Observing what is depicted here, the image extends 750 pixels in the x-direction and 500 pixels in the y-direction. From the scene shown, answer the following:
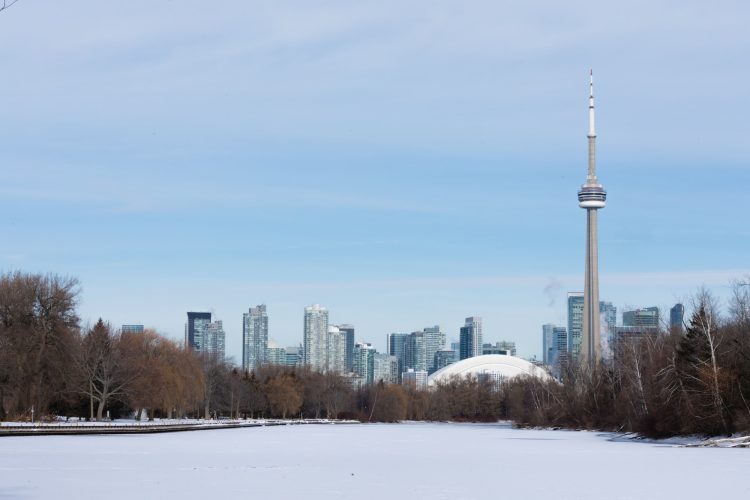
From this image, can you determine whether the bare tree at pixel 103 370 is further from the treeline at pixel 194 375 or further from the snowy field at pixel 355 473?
the snowy field at pixel 355 473

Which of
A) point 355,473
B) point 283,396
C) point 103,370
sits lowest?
point 355,473

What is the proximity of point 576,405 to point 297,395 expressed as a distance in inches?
2276

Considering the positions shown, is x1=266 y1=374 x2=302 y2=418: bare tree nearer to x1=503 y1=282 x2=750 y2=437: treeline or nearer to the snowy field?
x1=503 y1=282 x2=750 y2=437: treeline

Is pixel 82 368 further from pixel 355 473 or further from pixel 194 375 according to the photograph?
pixel 355 473

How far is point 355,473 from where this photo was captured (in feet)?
117

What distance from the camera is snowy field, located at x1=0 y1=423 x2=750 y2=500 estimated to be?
92.6 feet

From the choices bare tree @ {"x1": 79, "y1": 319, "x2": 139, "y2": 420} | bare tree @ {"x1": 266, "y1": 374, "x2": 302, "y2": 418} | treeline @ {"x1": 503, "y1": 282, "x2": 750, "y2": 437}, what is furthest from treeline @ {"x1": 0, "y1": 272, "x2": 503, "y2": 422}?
treeline @ {"x1": 503, "y1": 282, "x2": 750, "y2": 437}

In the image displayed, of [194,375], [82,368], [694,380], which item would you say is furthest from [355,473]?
[194,375]

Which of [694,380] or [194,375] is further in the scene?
[194,375]

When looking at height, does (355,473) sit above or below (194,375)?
below

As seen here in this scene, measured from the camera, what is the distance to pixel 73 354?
8956 cm

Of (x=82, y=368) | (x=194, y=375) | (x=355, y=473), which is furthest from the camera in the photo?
(x=194, y=375)

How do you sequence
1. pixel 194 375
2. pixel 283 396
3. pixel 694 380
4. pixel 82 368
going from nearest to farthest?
pixel 694 380
pixel 82 368
pixel 194 375
pixel 283 396

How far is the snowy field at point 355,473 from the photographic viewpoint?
28.2 meters
